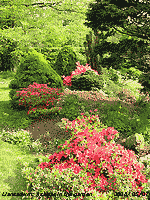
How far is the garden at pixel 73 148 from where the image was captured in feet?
13.3

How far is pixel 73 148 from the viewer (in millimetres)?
4566

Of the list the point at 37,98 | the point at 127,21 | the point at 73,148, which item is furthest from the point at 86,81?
the point at 73,148

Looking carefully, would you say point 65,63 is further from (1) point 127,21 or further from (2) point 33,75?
(1) point 127,21

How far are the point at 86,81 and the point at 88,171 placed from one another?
18.6 ft

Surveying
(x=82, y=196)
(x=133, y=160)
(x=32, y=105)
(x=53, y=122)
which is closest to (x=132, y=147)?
(x=133, y=160)

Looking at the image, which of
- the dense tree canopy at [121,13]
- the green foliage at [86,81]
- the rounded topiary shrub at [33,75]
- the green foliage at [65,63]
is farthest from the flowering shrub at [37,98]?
the green foliage at [65,63]

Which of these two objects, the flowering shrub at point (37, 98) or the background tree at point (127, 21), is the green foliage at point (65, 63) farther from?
the background tree at point (127, 21)

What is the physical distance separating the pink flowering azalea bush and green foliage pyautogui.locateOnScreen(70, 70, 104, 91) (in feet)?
15.9

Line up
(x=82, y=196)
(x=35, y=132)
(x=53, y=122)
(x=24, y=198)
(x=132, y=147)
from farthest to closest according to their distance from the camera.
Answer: (x=53, y=122)
(x=35, y=132)
(x=132, y=147)
(x=24, y=198)
(x=82, y=196)

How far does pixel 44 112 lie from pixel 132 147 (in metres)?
3.23

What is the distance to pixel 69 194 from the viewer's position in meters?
3.92

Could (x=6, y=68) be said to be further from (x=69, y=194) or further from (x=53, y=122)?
(x=69, y=194)

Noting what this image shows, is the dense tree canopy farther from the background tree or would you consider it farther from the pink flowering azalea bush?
the pink flowering azalea bush

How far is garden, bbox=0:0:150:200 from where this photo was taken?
13.3 ft
